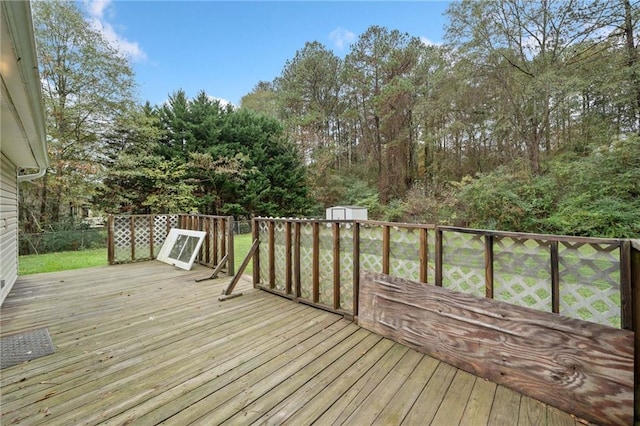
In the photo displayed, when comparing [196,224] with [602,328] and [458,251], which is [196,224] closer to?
[458,251]

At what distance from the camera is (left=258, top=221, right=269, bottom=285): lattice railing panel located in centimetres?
385

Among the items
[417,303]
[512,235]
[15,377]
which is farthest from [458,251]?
[15,377]

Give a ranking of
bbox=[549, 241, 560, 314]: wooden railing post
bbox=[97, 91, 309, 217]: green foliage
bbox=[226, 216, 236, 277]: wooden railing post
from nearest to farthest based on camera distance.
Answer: bbox=[549, 241, 560, 314]: wooden railing post → bbox=[226, 216, 236, 277]: wooden railing post → bbox=[97, 91, 309, 217]: green foliage

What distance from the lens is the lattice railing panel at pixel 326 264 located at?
3.06 meters

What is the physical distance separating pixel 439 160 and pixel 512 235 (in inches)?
511

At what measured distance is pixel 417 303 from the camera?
2219 millimetres

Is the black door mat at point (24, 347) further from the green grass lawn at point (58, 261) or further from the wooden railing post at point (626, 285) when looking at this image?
the wooden railing post at point (626, 285)

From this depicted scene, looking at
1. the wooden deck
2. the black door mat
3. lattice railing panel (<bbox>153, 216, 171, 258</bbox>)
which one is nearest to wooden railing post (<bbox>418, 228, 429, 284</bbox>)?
the wooden deck

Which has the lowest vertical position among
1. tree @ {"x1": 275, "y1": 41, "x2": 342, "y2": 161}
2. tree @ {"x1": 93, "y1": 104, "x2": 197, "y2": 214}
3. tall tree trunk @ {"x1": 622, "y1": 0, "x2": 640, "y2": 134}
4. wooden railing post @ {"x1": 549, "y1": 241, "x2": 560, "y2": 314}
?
wooden railing post @ {"x1": 549, "y1": 241, "x2": 560, "y2": 314}

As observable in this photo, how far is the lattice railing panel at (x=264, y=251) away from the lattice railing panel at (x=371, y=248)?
1605 millimetres

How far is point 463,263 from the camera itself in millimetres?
2109

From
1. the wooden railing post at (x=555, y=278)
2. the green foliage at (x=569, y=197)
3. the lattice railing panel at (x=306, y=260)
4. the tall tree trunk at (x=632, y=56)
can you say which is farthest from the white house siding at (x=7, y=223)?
the tall tree trunk at (x=632, y=56)

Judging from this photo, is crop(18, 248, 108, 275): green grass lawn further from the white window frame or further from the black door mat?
the black door mat

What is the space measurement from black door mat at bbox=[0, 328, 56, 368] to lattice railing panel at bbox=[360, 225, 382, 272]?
9.47ft
